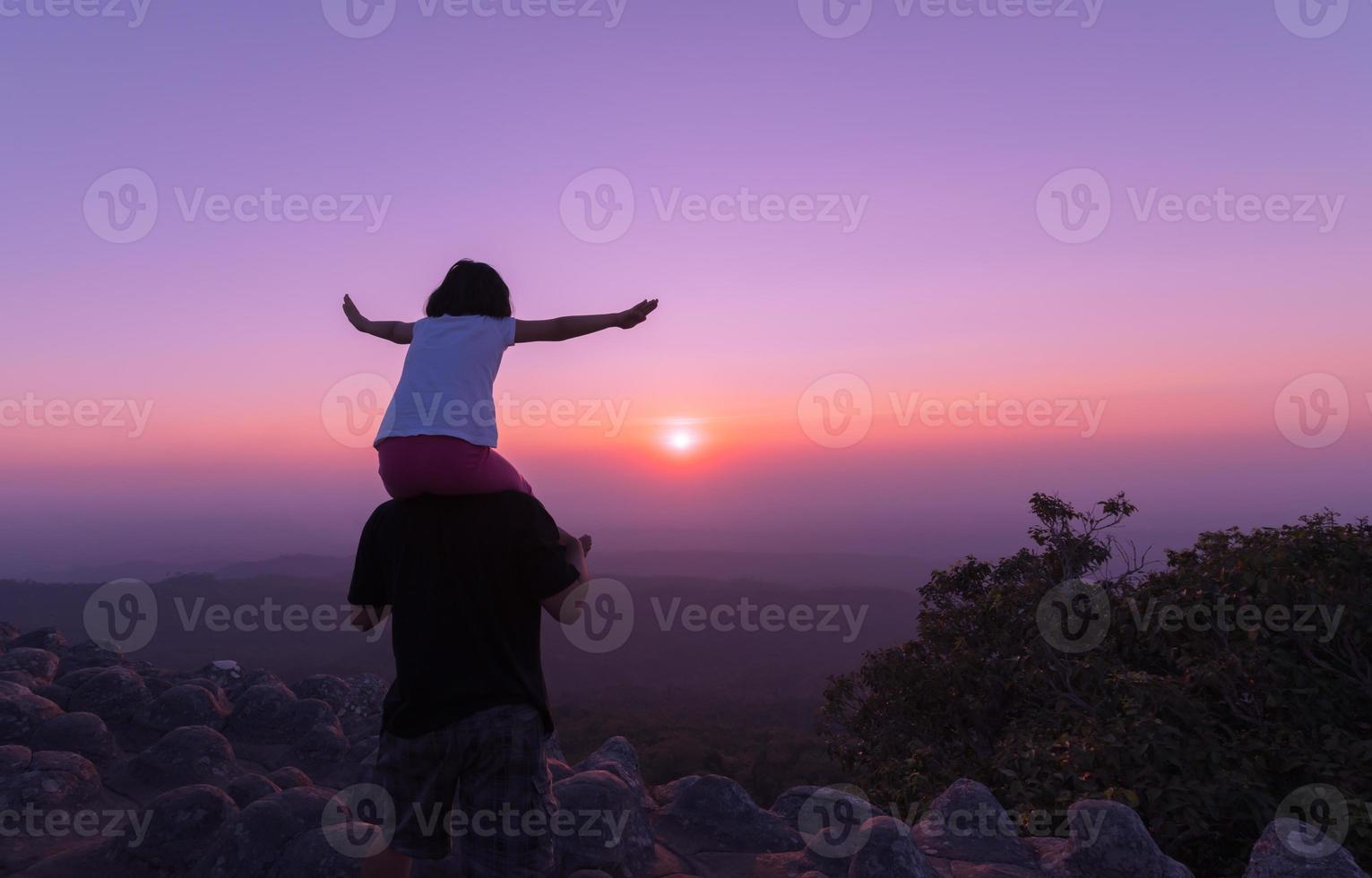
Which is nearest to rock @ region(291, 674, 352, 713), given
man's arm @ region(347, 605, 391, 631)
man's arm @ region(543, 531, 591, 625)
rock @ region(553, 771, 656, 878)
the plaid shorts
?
rock @ region(553, 771, 656, 878)

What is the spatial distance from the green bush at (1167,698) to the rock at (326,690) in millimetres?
6616

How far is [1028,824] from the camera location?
21.1 ft

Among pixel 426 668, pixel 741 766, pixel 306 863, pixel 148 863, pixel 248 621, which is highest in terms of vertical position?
pixel 426 668

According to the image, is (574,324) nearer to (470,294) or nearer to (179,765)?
(470,294)

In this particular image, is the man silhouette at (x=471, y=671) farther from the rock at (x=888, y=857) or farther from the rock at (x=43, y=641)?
the rock at (x=43, y=641)

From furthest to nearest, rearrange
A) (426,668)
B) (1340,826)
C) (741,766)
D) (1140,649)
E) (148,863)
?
(741,766), (1140,649), (1340,826), (148,863), (426,668)

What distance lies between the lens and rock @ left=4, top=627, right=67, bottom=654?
1207cm

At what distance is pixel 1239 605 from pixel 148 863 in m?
9.73

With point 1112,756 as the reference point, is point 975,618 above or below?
above

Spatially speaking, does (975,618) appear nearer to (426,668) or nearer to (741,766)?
(741,766)

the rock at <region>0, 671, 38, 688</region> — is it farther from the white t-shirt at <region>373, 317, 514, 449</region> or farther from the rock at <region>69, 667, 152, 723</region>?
the white t-shirt at <region>373, 317, 514, 449</region>

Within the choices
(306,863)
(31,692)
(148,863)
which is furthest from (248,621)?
(306,863)

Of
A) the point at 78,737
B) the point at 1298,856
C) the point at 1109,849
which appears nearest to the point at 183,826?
the point at 78,737

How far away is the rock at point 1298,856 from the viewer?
476 centimetres
